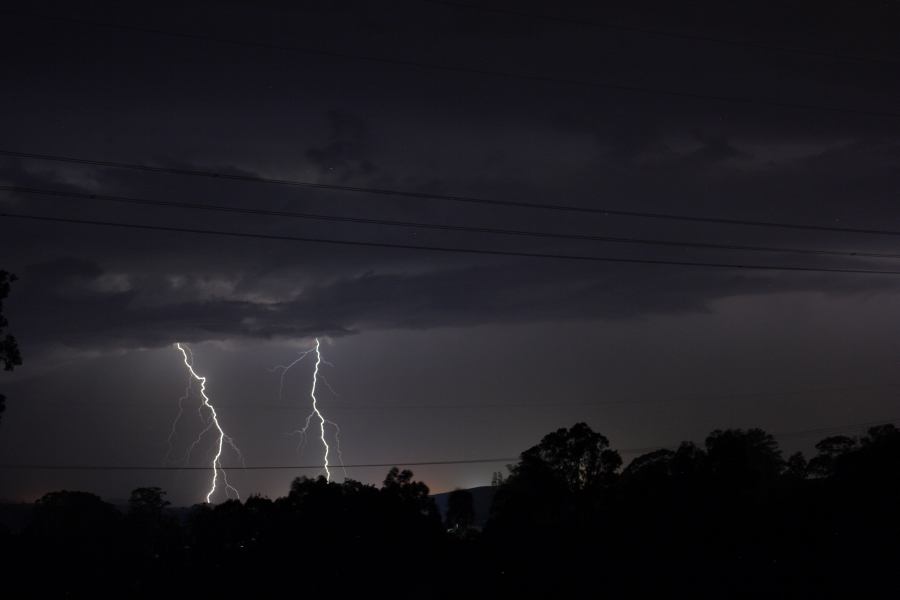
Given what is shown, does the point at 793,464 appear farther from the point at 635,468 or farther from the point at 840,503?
the point at 840,503

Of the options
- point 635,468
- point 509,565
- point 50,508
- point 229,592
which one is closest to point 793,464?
point 635,468

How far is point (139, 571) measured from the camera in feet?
133

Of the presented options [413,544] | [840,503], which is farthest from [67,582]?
[840,503]

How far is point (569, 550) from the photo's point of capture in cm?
3681

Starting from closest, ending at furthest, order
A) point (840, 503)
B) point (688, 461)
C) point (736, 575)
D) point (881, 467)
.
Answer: point (736, 575)
point (840, 503)
point (881, 467)
point (688, 461)

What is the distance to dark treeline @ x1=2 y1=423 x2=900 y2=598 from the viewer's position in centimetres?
3253

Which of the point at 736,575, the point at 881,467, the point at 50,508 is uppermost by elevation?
the point at 50,508

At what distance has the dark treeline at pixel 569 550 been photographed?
32531mm

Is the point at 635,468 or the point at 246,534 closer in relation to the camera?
the point at 246,534

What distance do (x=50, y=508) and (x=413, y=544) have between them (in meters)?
61.1

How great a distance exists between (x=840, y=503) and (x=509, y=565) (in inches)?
561

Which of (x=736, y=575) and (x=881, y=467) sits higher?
(x=881, y=467)

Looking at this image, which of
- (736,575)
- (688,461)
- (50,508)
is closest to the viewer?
(736,575)

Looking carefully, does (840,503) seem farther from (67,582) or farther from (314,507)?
(67,582)
